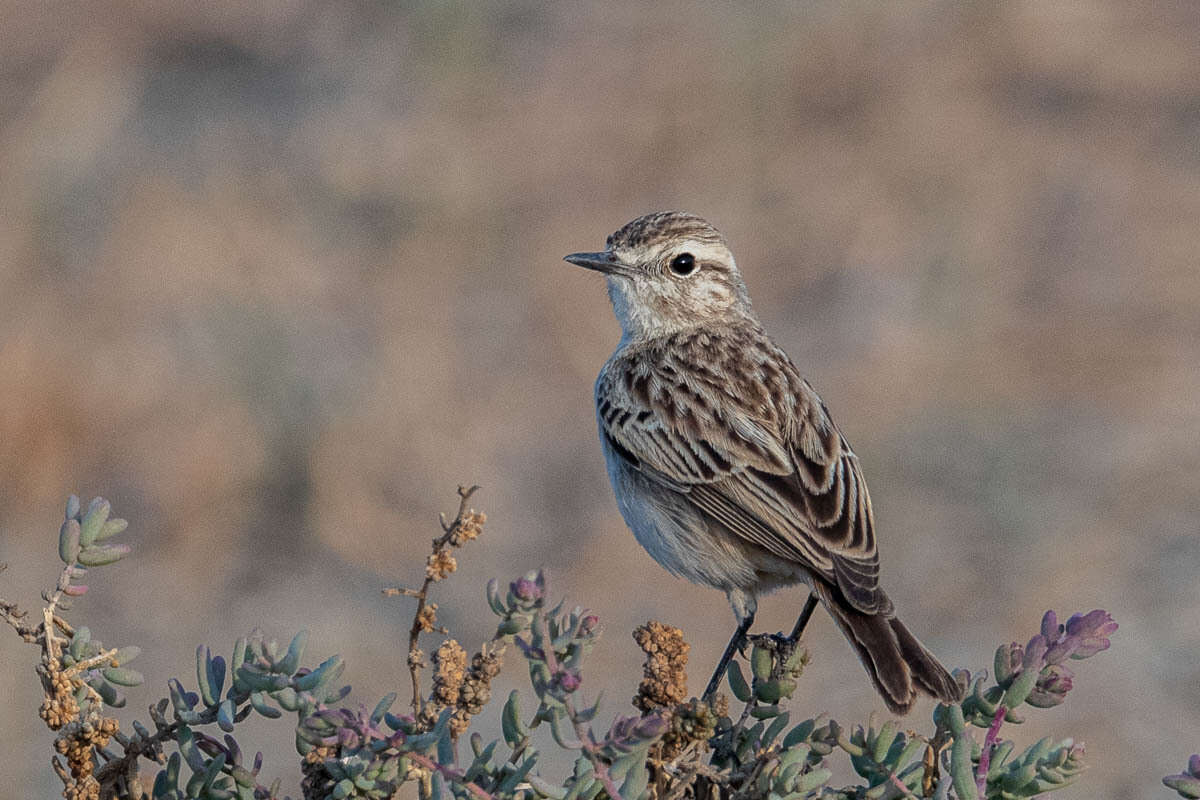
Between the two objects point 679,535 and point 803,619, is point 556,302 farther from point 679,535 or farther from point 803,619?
point 803,619

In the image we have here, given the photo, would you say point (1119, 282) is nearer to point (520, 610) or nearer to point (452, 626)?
point (452, 626)

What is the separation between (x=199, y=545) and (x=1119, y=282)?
6533mm

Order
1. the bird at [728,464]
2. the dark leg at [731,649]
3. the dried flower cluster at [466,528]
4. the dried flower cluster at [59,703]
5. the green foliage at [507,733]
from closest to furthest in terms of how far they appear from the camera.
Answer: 1. the green foliage at [507,733]
2. the dried flower cluster at [59,703]
3. the dried flower cluster at [466,528]
4. the dark leg at [731,649]
5. the bird at [728,464]

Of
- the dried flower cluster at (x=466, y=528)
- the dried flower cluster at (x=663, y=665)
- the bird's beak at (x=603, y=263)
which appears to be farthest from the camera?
the bird's beak at (x=603, y=263)

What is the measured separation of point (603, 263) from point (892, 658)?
2505 mm

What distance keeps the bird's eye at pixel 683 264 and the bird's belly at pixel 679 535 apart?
43.5 inches

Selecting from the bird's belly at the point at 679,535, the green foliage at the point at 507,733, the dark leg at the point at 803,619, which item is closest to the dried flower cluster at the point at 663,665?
the green foliage at the point at 507,733

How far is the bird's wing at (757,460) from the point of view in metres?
4.92

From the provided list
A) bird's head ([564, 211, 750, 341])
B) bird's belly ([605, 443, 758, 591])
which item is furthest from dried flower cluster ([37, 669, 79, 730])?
bird's head ([564, 211, 750, 341])

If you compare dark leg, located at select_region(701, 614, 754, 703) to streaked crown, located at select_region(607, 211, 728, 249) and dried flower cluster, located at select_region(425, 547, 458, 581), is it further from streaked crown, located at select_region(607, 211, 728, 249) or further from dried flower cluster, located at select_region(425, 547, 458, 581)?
streaked crown, located at select_region(607, 211, 728, 249)

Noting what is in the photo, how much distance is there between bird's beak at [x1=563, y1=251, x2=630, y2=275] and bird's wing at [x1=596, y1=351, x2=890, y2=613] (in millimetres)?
595

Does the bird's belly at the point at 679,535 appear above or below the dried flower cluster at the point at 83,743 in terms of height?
above

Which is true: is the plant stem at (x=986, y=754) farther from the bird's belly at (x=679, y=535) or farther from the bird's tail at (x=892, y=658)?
the bird's belly at (x=679, y=535)

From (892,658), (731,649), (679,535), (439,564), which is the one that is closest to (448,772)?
(439,564)
